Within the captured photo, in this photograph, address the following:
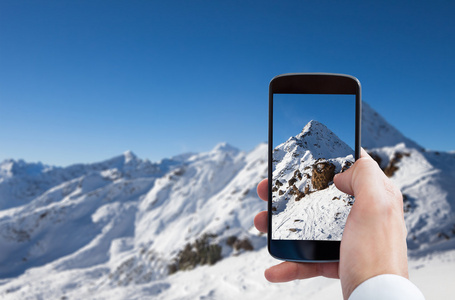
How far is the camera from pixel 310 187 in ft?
10.8


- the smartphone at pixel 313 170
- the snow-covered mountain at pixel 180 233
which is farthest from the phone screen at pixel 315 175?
the snow-covered mountain at pixel 180 233

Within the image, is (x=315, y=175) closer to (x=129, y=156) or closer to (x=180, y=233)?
(x=180, y=233)

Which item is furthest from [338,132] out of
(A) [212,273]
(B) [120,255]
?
(B) [120,255]

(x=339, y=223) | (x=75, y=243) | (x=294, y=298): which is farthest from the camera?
(x=75, y=243)

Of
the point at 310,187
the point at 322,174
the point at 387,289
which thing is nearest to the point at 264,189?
the point at 310,187

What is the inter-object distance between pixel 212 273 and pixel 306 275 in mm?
13682

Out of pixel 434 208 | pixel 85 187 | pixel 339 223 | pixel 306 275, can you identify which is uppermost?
pixel 339 223

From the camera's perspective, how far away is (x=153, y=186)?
57.9 meters

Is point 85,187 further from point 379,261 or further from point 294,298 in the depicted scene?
point 379,261

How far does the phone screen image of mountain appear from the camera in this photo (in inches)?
121

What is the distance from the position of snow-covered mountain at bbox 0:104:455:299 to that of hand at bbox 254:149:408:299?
6632 mm

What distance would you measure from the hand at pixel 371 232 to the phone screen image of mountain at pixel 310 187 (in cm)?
46

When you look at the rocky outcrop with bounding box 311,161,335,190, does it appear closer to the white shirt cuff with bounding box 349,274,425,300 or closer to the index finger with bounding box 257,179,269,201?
the index finger with bounding box 257,179,269,201

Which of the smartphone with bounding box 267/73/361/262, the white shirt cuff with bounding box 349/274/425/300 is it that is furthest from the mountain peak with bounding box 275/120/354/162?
the white shirt cuff with bounding box 349/274/425/300
